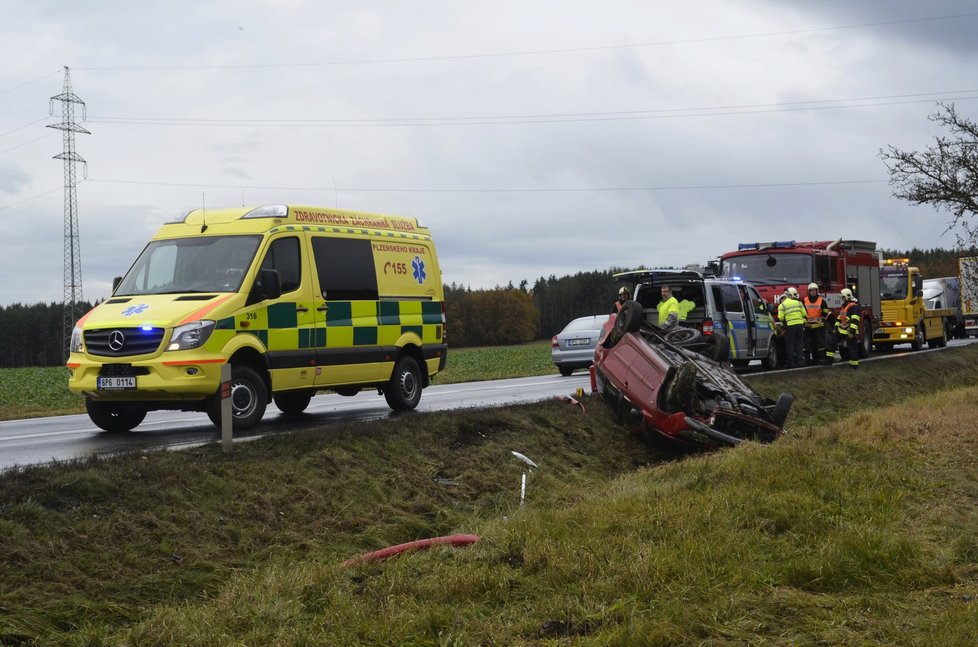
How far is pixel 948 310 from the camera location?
3894 cm

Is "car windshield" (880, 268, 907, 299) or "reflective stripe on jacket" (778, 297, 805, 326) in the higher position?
"car windshield" (880, 268, 907, 299)

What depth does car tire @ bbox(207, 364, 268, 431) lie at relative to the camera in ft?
37.0

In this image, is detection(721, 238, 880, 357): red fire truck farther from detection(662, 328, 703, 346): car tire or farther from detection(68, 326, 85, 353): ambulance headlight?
detection(68, 326, 85, 353): ambulance headlight

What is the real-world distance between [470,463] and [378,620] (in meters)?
5.17

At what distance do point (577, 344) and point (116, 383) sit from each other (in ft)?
53.6

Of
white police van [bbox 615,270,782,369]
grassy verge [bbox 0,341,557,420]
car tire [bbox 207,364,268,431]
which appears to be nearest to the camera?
car tire [bbox 207,364,268,431]

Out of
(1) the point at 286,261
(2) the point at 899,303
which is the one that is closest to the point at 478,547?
(1) the point at 286,261

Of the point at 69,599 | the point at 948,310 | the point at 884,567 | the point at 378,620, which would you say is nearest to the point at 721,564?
the point at 884,567

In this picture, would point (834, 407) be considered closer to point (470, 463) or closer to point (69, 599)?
point (470, 463)

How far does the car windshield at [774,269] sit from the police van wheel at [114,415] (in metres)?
16.8

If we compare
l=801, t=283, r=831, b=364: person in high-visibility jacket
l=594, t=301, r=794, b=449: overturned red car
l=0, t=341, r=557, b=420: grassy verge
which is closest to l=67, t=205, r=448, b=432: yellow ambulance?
l=594, t=301, r=794, b=449: overturned red car

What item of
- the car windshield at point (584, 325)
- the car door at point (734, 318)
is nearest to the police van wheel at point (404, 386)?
the car door at point (734, 318)

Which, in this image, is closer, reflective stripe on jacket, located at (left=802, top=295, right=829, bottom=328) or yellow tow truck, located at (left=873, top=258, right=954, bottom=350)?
reflective stripe on jacket, located at (left=802, top=295, right=829, bottom=328)

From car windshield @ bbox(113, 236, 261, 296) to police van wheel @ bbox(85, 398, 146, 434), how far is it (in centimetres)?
128
